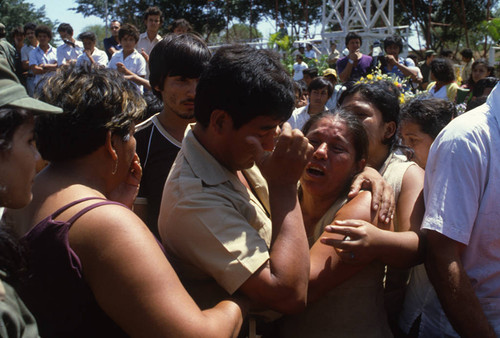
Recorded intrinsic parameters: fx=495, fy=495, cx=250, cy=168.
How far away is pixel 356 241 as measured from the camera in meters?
1.92

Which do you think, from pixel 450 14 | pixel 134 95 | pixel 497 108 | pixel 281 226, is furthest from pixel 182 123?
pixel 450 14

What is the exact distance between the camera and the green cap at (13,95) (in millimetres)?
1335

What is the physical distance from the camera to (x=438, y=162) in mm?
2037

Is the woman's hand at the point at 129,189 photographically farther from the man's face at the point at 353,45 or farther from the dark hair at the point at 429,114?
the man's face at the point at 353,45

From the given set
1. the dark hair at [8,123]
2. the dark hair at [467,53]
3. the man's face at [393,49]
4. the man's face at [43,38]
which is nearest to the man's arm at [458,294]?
the dark hair at [8,123]

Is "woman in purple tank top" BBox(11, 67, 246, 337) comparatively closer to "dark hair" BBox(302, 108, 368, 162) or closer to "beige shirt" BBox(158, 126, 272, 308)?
"beige shirt" BBox(158, 126, 272, 308)

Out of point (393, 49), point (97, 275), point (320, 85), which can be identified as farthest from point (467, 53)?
point (97, 275)

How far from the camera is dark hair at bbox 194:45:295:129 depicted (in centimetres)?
182

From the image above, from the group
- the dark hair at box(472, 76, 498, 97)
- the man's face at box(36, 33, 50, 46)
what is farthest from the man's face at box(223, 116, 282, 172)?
the man's face at box(36, 33, 50, 46)

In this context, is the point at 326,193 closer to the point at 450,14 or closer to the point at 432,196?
the point at 432,196

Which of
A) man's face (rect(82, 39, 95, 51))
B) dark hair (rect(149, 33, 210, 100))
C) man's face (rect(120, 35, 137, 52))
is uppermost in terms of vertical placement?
dark hair (rect(149, 33, 210, 100))

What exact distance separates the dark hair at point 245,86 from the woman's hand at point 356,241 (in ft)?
1.62

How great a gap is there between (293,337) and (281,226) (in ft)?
2.03

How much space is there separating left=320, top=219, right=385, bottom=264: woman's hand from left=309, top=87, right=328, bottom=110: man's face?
5.55m
